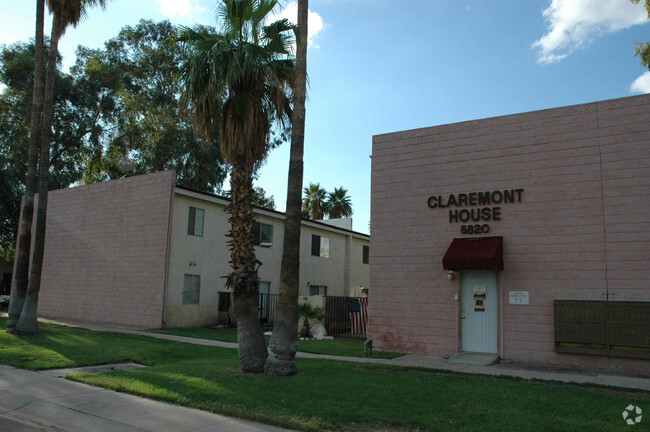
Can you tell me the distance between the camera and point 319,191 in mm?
52844

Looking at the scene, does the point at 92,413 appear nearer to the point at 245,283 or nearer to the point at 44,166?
the point at 245,283

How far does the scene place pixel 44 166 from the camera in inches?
650

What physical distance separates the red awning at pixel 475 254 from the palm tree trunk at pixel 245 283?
5.77m

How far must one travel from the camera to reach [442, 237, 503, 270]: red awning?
12977 mm

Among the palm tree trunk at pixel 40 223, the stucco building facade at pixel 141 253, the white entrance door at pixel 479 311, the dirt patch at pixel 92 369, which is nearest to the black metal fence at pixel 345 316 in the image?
the white entrance door at pixel 479 311

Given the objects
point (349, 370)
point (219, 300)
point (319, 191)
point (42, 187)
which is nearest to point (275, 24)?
point (349, 370)

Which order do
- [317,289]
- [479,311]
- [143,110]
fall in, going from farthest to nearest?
[143,110], [317,289], [479,311]

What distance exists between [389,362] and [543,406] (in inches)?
217

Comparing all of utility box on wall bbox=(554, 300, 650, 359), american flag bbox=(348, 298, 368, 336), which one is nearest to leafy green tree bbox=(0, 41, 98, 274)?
american flag bbox=(348, 298, 368, 336)

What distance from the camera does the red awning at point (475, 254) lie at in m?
13.0

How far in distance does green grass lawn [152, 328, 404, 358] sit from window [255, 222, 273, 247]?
5852 mm

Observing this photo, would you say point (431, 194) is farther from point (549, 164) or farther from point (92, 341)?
point (92, 341)

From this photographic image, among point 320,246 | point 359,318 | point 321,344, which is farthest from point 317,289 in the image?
point 321,344

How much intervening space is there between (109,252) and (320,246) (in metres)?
11.4
